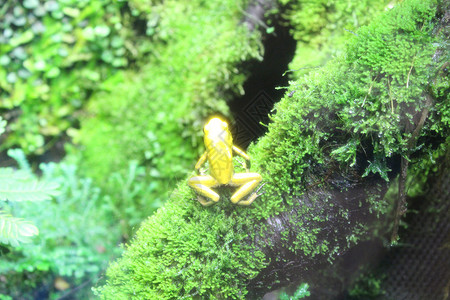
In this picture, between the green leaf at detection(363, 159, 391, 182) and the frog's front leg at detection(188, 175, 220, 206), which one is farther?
the frog's front leg at detection(188, 175, 220, 206)

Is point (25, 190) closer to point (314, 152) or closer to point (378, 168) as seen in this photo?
point (314, 152)

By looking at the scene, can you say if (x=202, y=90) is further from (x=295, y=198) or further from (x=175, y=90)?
(x=295, y=198)

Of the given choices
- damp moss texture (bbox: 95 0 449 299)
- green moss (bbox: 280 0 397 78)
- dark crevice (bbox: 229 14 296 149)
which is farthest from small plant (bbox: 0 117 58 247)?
green moss (bbox: 280 0 397 78)

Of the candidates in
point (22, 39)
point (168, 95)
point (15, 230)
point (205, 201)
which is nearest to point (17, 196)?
point (15, 230)

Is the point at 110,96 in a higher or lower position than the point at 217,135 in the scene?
lower

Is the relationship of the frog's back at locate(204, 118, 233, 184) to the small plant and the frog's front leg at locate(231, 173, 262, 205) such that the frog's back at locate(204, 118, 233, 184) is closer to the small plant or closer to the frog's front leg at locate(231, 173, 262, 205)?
the frog's front leg at locate(231, 173, 262, 205)

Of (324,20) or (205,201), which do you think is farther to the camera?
(324,20)
